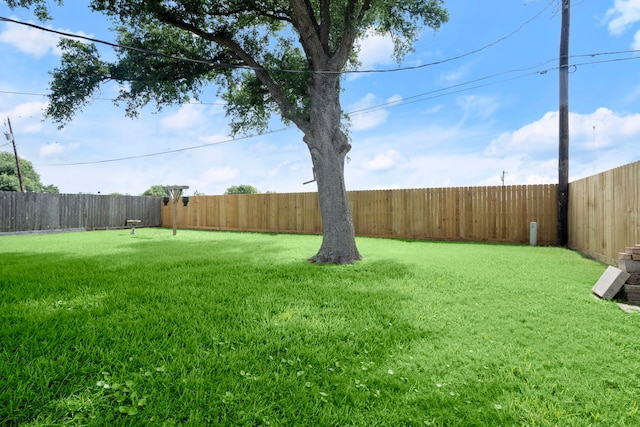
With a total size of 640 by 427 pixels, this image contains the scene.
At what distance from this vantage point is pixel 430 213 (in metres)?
10.2

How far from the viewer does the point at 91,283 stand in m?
4.04

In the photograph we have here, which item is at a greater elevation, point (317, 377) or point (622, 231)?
point (622, 231)

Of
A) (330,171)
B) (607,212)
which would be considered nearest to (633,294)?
(607,212)

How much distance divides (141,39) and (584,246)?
1093 cm

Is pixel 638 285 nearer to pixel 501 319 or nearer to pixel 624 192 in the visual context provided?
pixel 501 319

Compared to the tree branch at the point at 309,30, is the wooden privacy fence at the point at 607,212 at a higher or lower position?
lower

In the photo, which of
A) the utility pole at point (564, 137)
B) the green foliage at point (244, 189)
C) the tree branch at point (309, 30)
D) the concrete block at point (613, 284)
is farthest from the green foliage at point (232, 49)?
the green foliage at point (244, 189)

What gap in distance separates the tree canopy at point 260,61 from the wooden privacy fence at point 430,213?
3.44 meters

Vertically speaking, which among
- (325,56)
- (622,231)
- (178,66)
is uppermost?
(178,66)

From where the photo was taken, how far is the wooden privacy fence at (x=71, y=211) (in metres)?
12.6

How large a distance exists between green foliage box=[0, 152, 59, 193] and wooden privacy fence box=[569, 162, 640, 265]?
121 feet

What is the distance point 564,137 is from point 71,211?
703 inches

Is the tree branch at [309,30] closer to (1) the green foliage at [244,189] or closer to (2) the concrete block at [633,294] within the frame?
(2) the concrete block at [633,294]

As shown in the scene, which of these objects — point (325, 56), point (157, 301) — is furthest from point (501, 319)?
point (325, 56)
